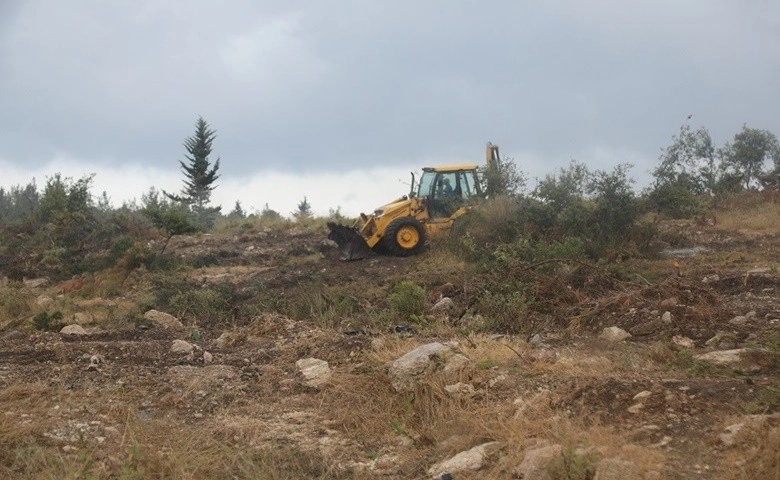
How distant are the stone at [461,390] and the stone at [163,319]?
17.5 ft

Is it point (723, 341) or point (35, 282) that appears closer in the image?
point (723, 341)

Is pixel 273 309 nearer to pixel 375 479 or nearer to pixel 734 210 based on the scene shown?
pixel 375 479

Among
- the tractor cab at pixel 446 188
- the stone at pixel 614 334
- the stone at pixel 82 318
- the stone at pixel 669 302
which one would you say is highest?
the tractor cab at pixel 446 188

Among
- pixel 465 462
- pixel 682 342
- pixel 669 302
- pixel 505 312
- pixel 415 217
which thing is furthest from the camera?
pixel 415 217

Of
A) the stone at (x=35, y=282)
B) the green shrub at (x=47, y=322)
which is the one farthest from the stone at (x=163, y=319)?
the stone at (x=35, y=282)

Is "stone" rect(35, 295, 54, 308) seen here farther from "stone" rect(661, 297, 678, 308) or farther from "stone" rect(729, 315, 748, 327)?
"stone" rect(729, 315, 748, 327)

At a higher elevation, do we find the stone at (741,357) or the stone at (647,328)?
the stone at (647,328)

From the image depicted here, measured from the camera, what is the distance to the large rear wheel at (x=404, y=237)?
16.0 m

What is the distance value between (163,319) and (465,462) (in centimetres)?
695

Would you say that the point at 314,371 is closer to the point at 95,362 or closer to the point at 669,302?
the point at 95,362

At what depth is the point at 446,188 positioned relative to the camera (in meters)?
17.2

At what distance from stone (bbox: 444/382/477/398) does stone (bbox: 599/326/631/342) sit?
2.53m

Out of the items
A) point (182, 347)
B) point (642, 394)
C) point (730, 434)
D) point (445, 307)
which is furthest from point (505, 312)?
point (730, 434)

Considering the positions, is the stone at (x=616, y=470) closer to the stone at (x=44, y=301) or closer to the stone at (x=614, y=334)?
the stone at (x=614, y=334)
